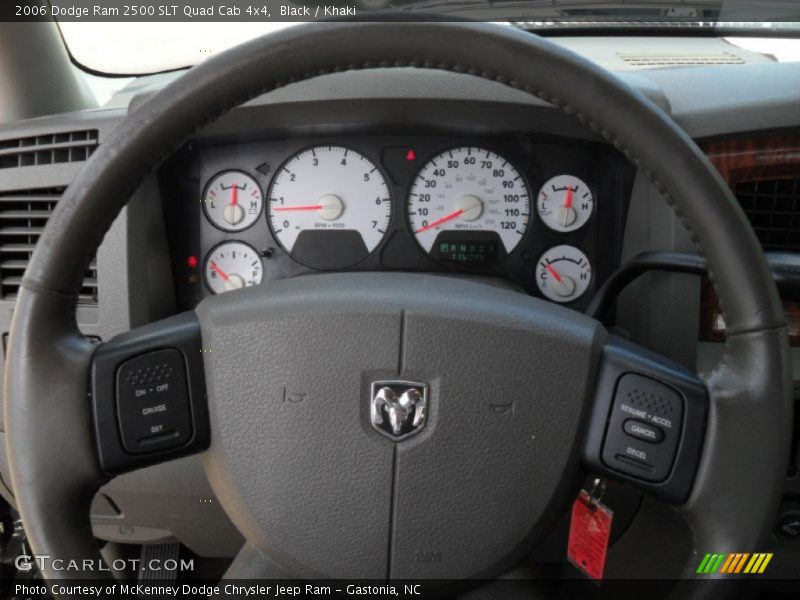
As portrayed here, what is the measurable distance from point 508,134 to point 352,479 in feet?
2.86

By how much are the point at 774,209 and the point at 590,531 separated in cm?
70

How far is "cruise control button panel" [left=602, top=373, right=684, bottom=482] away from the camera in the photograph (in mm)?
908

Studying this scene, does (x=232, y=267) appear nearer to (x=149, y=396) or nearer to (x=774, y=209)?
(x=149, y=396)

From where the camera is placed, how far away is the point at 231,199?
65.7 inches

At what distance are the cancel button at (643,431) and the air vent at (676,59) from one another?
100cm

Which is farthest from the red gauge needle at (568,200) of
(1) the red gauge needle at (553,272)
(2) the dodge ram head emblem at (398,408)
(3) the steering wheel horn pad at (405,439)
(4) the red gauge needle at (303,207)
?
(2) the dodge ram head emblem at (398,408)

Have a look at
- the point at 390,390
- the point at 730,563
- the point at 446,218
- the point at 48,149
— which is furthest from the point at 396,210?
the point at 730,563

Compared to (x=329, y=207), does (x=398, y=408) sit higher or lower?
lower

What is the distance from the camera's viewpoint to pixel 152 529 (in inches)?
65.9

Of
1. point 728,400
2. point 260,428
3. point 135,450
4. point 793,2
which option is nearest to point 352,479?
point 260,428

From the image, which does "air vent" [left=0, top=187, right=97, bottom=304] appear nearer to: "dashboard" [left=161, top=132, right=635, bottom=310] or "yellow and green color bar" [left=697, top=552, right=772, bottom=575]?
"dashboard" [left=161, top=132, right=635, bottom=310]

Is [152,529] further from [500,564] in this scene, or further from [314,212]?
[500,564]

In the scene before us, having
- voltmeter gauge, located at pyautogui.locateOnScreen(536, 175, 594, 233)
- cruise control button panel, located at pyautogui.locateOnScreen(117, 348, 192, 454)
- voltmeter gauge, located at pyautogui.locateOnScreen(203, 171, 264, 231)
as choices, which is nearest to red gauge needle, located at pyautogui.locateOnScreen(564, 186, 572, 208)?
voltmeter gauge, located at pyautogui.locateOnScreen(536, 175, 594, 233)

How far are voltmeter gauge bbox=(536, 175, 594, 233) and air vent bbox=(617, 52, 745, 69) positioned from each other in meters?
0.28
